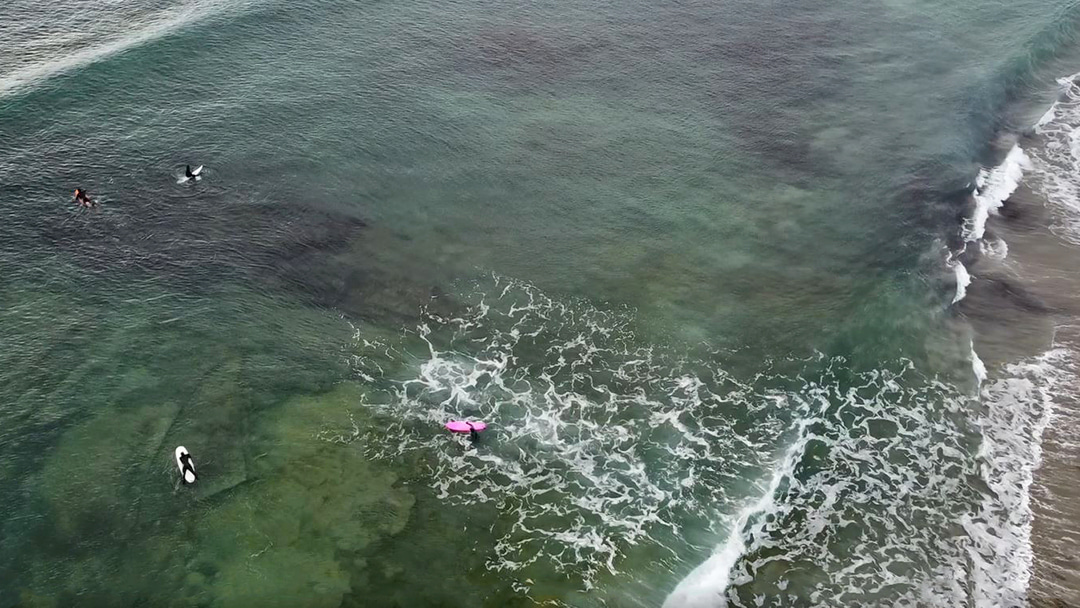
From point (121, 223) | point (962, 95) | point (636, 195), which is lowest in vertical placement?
point (121, 223)

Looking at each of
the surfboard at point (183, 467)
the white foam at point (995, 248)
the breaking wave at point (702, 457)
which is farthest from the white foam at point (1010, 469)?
the surfboard at point (183, 467)

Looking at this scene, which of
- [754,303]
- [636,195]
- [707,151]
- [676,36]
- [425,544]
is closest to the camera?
[425,544]

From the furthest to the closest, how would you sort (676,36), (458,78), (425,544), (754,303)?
(676,36) → (458,78) → (754,303) → (425,544)

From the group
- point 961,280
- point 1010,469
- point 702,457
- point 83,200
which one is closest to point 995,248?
point 961,280

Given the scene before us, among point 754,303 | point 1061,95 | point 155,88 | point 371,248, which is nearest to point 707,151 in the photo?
point 754,303

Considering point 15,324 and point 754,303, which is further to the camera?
point 754,303

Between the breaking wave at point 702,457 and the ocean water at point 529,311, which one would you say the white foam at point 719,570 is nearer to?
the breaking wave at point 702,457

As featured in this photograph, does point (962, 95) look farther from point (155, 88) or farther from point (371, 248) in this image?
point (155, 88)
